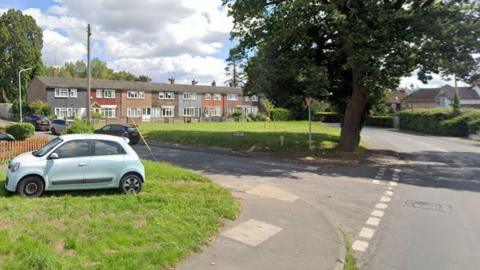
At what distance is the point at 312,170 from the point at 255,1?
898 cm

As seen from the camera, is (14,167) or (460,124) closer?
(14,167)

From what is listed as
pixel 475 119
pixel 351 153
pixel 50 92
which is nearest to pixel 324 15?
pixel 351 153

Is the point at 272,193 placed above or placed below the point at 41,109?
below

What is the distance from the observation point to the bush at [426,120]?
147 feet

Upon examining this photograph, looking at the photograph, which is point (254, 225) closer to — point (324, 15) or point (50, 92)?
point (324, 15)

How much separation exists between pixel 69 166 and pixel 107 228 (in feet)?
11.1

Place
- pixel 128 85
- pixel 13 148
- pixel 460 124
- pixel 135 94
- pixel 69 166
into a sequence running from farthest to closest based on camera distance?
1. pixel 135 94
2. pixel 128 85
3. pixel 460 124
4. pixel 13 148
5. pixel 69 166

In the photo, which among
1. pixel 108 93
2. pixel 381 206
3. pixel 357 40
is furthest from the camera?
pixel 108 93

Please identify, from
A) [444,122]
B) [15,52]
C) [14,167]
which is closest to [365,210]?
[14,167]

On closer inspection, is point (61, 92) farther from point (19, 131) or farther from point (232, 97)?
point (19, 131)

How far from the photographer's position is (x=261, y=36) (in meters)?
22.5

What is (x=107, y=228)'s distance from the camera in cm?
691

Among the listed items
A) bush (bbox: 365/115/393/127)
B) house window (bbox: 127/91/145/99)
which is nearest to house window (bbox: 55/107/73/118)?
house window (bbox: 127/91/145/99)

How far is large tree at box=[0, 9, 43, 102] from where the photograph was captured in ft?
222
